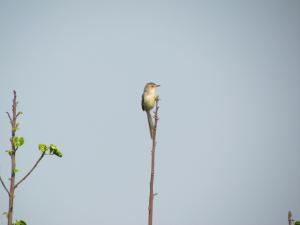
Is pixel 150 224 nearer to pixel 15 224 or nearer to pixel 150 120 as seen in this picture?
pixel 15 224

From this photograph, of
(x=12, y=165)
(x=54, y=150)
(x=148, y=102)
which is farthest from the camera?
(x=148, y=102)

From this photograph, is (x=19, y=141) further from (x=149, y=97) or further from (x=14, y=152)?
(x=149, y=97)

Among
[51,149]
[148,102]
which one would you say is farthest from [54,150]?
[148,102]

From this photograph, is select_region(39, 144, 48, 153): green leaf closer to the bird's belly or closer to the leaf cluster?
the leaf cluster

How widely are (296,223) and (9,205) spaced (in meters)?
2.88

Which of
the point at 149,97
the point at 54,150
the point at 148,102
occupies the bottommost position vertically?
the point at 54,150

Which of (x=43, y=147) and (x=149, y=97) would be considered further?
(x=149, y=97)

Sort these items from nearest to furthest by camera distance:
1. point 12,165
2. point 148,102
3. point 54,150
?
1. point 12,165
2. point 54,150
3. point 148,102

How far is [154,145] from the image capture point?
400 cm

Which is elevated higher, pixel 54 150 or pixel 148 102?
pixel 148 102

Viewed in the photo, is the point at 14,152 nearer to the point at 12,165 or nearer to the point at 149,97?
the point at 12,165

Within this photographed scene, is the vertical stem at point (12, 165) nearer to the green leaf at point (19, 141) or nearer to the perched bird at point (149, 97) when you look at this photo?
the green leaf at point (19, 141)

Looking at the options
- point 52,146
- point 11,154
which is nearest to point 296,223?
point 52,146

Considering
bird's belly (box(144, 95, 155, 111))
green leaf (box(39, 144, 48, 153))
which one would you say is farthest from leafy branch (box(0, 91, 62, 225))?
bird's belly (box(144, 95, 155, 111))
